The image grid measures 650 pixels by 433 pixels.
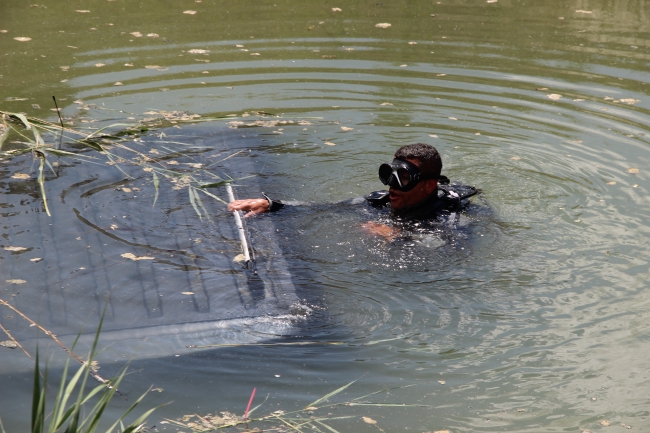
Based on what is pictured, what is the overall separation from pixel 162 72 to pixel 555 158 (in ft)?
16.8

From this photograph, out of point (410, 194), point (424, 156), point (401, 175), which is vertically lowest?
point (410, 194)

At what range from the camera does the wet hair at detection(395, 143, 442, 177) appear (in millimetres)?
5551

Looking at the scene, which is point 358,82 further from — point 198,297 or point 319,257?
point 198,297

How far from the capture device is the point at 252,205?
587 centimetres

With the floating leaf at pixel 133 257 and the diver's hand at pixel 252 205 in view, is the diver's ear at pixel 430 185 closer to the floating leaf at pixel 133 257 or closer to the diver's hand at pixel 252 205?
the diver's hand at pixel 252 205

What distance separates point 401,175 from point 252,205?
4.02 feet

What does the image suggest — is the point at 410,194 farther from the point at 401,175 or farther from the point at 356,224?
the point at 356,224

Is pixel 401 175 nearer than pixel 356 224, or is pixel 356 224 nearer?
pixel 401 175

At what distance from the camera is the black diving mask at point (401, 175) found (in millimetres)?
5504

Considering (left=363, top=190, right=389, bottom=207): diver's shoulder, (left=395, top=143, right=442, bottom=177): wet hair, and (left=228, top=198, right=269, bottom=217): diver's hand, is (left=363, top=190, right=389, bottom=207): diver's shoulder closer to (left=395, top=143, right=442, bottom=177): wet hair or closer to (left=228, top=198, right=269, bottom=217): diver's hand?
(left=395, top=143, right=442, bottom=177): wet hair

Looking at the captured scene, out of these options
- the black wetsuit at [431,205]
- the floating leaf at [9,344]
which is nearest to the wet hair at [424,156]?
the black wetsuit at [431,205]

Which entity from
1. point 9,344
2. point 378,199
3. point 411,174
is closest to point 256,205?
point 378,199

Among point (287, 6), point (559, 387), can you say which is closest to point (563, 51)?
point (287, 6)

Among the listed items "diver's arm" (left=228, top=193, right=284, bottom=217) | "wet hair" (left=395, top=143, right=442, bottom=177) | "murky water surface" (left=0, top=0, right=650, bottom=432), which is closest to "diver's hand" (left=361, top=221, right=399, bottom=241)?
"murky water surface" (left=0, top=0, right=650, bottom=432)
